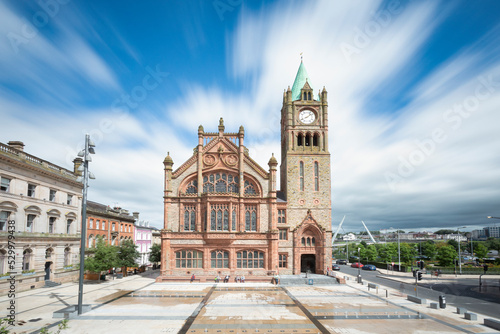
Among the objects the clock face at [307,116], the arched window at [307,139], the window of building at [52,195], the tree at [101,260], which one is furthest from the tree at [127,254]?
the clock face at [307,116]

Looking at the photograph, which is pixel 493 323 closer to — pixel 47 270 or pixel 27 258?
pixel 27 258

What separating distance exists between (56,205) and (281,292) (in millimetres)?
30424

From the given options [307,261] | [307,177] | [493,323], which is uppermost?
[307,177]

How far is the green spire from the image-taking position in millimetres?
53906

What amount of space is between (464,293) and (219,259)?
103ft

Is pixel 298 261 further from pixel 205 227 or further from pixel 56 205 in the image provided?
pixel 56 205

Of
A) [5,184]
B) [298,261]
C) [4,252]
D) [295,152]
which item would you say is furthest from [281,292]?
[5,184]

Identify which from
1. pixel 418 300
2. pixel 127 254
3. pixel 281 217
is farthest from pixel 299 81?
pixel 127 254

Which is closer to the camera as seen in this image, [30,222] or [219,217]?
[30,222]

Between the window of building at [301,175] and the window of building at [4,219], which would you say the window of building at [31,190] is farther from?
the window of building at [301,175]

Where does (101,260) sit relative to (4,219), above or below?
below

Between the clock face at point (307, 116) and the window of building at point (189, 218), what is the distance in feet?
74.1

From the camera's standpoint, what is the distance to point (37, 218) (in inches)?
1478

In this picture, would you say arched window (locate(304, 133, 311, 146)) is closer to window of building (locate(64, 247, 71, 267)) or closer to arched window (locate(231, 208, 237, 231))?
arched window (locate(231, 208, 237, 231))
